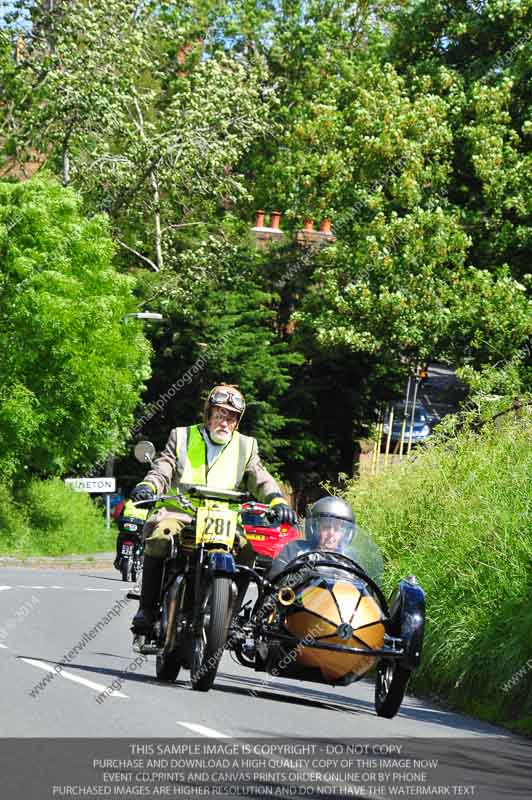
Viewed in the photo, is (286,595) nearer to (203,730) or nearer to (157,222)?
(203,730)

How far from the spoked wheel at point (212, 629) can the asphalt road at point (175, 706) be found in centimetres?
23

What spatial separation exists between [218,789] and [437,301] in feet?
106

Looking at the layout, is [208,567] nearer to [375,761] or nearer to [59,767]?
[375,761]

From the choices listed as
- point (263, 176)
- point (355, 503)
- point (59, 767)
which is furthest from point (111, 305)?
point (59, 767)

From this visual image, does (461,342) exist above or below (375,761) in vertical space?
above

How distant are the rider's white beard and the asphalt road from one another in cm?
177

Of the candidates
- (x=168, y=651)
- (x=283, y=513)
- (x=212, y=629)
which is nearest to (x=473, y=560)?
(x=283, y=513)

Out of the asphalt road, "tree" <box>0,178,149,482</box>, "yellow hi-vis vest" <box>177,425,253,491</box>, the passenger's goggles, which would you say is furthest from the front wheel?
the passenger's goggles

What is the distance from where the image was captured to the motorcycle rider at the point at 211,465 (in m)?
11.3

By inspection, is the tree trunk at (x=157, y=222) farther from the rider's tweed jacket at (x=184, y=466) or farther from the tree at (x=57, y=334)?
the rider's tweed jacket at (x=184, y=466)

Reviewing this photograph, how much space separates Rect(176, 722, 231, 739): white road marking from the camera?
30.0ft

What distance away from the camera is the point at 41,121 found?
159 ft

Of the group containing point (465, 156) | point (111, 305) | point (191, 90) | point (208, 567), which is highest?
point (191, 90)

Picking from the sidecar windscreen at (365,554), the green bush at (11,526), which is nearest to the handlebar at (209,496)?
the sidecar windscreen at (365,554)
